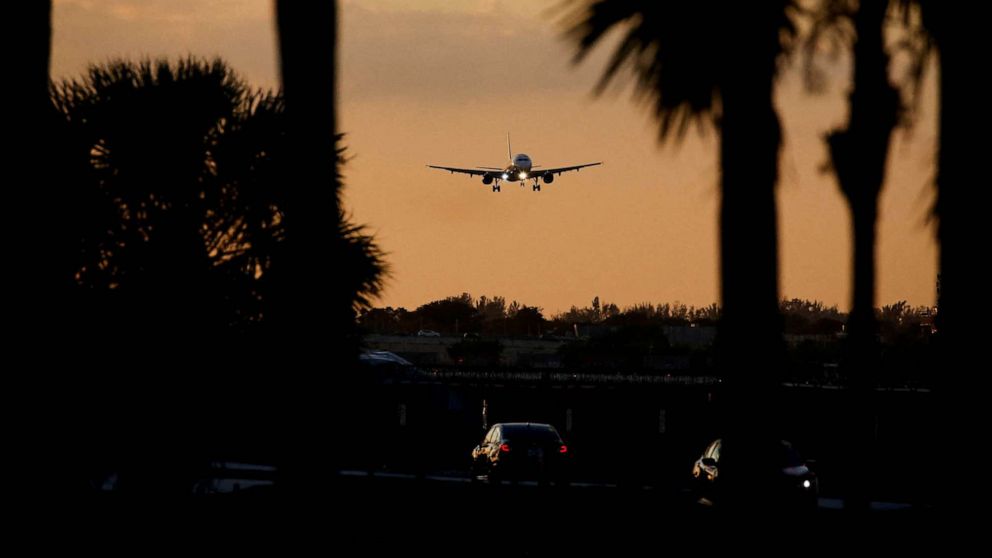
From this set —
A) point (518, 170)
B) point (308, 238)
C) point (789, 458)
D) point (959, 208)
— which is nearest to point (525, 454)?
point (789, 458)

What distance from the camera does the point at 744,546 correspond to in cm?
850

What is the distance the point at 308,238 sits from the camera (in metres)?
8.53

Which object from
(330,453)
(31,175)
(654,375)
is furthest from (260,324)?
(654,375)

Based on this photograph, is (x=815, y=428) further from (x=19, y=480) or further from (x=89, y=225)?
(x=19, y=480)

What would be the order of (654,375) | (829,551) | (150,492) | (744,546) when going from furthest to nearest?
(654,375) < (150,492) < (829,551) < (744,546)

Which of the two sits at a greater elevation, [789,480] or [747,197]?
[747,197]

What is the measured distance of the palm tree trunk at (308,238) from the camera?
843 centimetres

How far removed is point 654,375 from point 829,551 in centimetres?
10579

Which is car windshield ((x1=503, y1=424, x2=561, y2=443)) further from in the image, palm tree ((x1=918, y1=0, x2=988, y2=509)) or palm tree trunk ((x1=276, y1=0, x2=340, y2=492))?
palm tree trunk ((x1=276, y1=0, x2=340, y2=492))

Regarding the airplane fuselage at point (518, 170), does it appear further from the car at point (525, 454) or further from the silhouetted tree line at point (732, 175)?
the silhouetted tree line at point (732, 175)

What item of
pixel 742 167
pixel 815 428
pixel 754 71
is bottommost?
pixel 815 428

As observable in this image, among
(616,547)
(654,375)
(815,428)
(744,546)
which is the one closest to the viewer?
(744,546)

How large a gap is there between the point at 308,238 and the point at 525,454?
1069 inches

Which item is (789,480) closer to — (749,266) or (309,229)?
(749,266)
